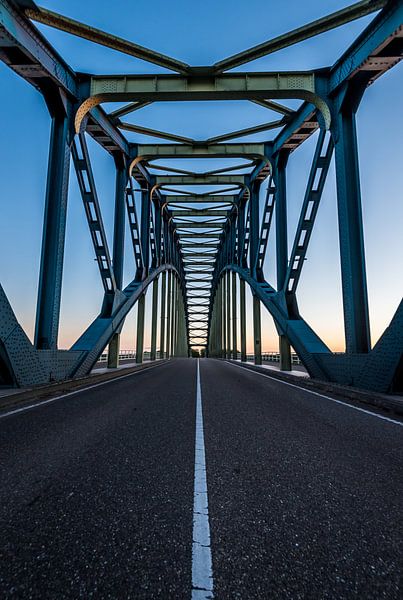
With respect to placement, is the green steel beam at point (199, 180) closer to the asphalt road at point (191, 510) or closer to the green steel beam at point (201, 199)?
the green steel beam at point (201, 199)

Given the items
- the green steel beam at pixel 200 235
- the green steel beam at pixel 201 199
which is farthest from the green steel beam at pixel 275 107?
the green steel beam at pixel 200 235

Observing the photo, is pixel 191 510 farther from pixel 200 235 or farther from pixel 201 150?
pixel 200 235

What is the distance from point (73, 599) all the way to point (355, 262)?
11.4m

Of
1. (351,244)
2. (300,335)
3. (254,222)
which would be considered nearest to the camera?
(351,244)

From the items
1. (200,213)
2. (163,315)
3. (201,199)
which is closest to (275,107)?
(201,199)

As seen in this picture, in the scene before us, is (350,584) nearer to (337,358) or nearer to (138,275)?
(337,358)

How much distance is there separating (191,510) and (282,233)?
18.0m

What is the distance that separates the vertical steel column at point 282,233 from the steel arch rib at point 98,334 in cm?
860

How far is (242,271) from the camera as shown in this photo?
2791 cm

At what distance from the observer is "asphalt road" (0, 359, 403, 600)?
1.72 m

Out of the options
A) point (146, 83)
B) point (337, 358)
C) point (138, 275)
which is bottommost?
point (337, 358)

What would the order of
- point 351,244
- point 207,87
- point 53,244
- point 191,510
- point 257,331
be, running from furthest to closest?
point 257,331 → point 207,87 → point 53,244 → point 351,244 → point 191,510

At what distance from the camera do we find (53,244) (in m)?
12.1

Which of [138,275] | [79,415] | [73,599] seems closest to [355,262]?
[79,415]
